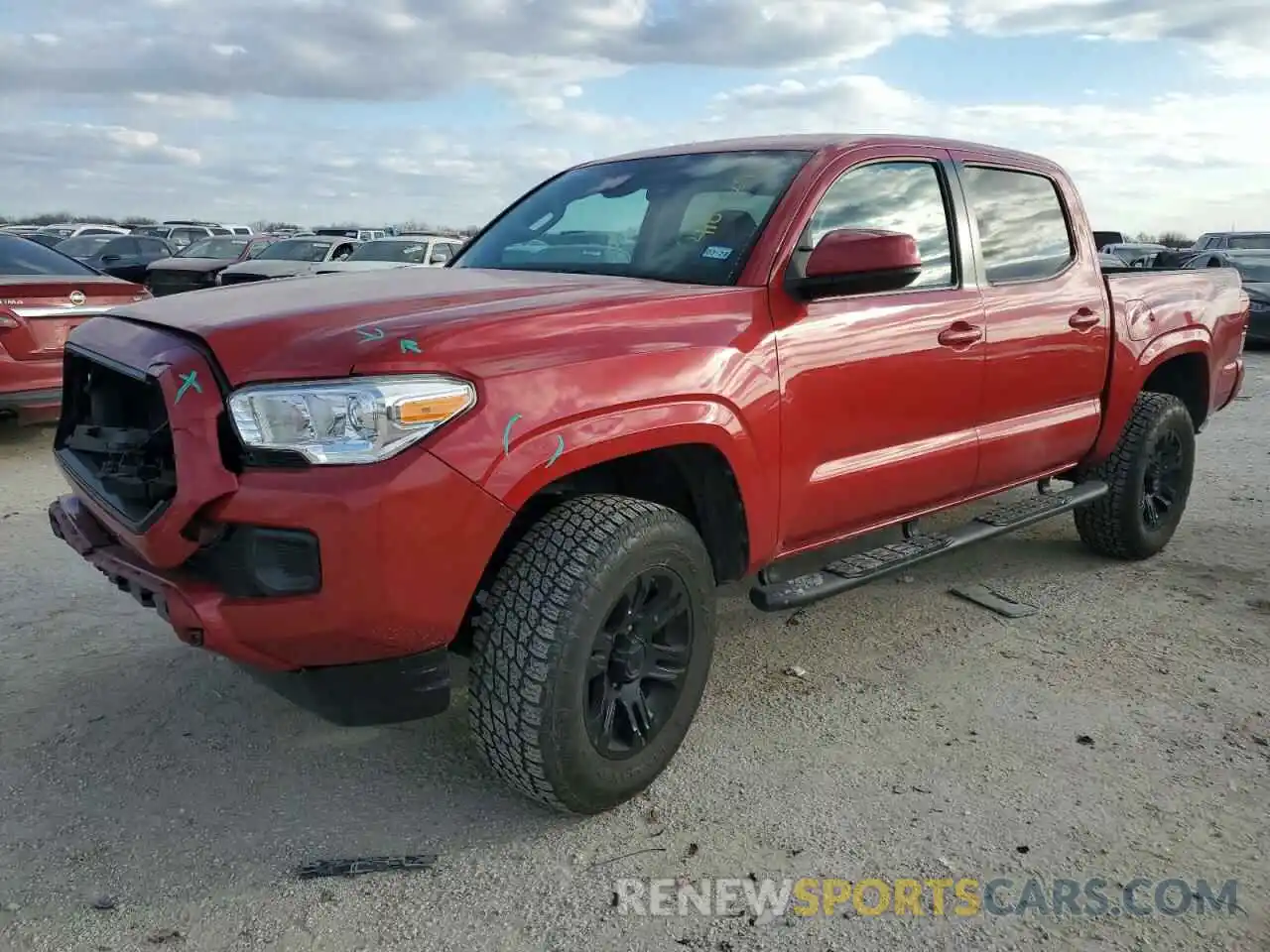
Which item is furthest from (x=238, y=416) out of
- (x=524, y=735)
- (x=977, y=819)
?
(x=977, y=819)

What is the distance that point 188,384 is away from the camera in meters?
2.42

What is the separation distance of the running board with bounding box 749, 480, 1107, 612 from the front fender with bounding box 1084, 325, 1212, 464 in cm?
21

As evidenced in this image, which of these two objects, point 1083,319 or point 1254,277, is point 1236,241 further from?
point 1083,319

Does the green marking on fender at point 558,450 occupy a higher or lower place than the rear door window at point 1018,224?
lower

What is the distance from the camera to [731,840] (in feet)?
8.93

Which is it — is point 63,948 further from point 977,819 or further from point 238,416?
point 977,819

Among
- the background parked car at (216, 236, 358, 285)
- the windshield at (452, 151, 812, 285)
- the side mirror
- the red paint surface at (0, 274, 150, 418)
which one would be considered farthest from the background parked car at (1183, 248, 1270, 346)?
the red paint surface at (0, 274, 150, 418)

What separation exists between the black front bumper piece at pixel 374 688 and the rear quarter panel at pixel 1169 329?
343 cm

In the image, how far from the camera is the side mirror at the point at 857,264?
303 centimetres

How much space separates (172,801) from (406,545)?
120cm

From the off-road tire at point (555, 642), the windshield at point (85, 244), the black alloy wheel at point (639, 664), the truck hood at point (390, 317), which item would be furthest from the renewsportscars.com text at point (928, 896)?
the windshield at point (85, 244)

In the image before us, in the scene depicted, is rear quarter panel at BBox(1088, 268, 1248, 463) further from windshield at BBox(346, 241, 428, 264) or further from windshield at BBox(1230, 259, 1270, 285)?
windshield at BBox(1230, 259, 1270, 285)

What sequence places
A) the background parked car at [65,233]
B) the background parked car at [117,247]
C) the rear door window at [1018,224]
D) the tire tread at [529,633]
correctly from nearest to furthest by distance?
1. the tire tread at [529,633]
2. the rear door window at [1018,224]
3. the background parked car at [117,247]
4. the background parked car at [65,233]

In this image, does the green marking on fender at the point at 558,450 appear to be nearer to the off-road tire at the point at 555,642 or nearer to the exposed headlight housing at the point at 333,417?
the off-road tire at the point at 555,642
